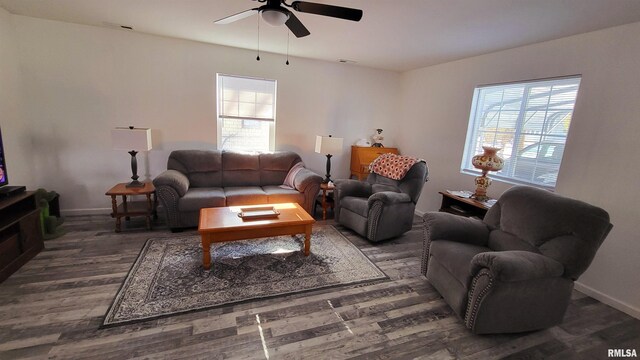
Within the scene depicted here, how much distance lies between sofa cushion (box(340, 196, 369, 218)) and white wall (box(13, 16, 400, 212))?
1.50 metres

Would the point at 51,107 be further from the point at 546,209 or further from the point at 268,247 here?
the point at 546,209

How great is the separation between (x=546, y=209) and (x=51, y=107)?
5350 millimetres

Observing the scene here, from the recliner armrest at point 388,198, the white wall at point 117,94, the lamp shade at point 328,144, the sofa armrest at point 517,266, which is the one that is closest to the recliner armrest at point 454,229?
the sofa armrest at point 517,266

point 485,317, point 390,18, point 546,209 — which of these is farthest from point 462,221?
point 390,18

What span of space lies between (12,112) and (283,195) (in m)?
3.16

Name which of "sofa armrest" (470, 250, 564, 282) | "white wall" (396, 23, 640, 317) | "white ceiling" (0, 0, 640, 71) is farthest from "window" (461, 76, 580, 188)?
Answer: "sofa armrest" (470, 250, 564, 282)

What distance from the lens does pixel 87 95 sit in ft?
11.3

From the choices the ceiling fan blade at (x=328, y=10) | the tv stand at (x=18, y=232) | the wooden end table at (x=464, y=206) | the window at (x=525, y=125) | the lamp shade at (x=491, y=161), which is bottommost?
the tv stand at (x=18, y=232)

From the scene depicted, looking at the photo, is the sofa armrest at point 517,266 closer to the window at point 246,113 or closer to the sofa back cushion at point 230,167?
the sofa back cushion at point 230,167

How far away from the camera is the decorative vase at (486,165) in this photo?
3.04m

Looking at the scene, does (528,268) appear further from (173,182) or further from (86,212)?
(86,212)

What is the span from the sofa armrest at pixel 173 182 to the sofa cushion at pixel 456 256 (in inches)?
111

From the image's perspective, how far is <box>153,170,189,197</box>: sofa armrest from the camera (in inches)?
123

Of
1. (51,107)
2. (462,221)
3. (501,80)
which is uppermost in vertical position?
(501,80)
